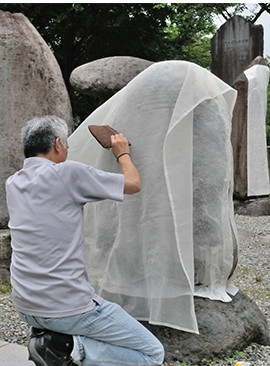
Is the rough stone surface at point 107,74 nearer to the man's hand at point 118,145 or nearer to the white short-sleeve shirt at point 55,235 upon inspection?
the man's hand at point 118,145

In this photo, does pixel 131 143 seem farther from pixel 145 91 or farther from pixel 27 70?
pixel 27 70

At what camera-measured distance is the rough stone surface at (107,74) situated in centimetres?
597

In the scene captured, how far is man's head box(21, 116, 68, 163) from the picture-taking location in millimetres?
1953

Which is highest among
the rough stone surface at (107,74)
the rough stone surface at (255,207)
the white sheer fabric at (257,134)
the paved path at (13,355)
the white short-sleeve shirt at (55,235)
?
the white short-sleeve shirt at (55,235)

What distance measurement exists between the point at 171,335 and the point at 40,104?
2812 millimetres

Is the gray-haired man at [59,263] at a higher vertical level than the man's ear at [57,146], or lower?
lower

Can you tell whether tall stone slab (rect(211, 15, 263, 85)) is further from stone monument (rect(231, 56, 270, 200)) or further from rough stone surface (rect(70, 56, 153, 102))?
rough stone surface (rect(70, 56, 153, 102))

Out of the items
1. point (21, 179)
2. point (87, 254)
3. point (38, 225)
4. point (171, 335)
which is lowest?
point (171, 335)

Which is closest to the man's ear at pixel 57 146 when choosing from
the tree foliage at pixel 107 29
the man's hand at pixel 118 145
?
the man's hand at pixel 118 145

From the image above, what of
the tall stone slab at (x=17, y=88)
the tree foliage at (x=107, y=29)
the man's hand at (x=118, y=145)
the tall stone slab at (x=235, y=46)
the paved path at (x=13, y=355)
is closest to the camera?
the man's hand at (x=118, y=145)

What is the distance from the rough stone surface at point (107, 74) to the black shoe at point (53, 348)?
4.36 metres

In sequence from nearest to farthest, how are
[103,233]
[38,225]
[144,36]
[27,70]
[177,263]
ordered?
1. [38,225]
2. [177,263]
3. [103,233]
4. [27,70]
5. [144,36]

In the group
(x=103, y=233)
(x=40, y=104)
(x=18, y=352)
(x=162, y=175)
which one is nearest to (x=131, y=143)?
(x=162, y=175)

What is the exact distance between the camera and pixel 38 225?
1.87 metres
